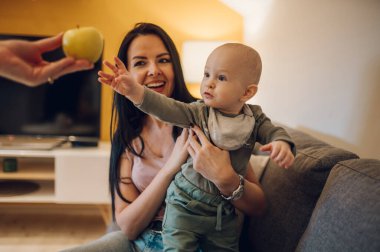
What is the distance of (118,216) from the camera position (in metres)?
1.23

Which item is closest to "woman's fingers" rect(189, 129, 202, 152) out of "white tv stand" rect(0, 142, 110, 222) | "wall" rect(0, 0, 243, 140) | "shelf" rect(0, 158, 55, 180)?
"white tv stand" rect(0, 142, 110, 222)

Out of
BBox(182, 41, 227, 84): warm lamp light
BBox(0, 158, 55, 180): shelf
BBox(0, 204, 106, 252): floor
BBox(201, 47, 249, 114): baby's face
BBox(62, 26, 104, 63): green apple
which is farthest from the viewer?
BBox(182, 41, 227, 84): warm lamp light

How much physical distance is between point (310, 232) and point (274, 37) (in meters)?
1.66

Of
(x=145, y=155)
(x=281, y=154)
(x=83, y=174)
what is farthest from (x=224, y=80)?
(x=83, y=174)

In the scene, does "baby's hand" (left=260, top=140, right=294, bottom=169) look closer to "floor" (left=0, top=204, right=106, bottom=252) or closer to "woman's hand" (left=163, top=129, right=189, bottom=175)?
"woman's hand" (left=163, top=129, right=189, bottom=175)

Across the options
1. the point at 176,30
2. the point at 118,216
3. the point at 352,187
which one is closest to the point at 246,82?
the point at 352,187

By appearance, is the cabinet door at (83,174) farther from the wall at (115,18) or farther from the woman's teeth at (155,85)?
the woman's teeth at (155,85)

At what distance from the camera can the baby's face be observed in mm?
912

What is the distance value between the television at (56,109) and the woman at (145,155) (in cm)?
155

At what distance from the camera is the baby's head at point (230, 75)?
91cm

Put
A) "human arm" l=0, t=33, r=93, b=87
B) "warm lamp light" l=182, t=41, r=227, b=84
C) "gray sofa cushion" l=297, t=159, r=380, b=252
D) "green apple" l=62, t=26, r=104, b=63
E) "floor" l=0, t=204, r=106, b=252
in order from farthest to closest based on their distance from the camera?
"warm lamp light" l=182, t=41, r=227, b=84, "floor" l=0, t=204, r=106, b=252, "green apple" l=62, t=26, r=104, b=63, "human arm" l=0, t=33, r=93, b=87, "gray sofa cushion" l=297, t=159, r=380, b=252

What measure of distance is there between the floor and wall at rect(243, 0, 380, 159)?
1600 millimetres

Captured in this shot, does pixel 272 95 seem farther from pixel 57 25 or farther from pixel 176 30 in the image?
pixel 57 25

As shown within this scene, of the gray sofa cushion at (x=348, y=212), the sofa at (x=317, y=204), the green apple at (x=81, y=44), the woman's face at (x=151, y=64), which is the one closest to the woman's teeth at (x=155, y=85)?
the woman's face at (x=151, y=64)
